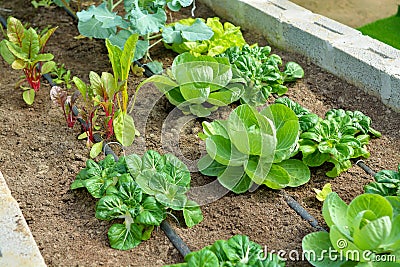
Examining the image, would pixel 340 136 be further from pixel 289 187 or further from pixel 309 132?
pixel 289 187

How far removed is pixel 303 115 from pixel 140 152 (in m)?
0.66

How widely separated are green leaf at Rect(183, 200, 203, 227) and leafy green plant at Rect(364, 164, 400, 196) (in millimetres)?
583

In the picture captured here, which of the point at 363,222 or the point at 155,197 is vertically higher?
the point at 363,222

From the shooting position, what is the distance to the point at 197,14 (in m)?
3.33

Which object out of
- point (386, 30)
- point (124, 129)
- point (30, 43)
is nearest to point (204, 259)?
point (124, 129)

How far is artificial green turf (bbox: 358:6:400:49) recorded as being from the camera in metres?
3.38

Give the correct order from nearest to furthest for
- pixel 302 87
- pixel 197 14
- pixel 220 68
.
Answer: pixel 220 68 → pixel 302 87 → pixel 197 14

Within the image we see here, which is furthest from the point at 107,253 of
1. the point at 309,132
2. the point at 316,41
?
the point at 316,41

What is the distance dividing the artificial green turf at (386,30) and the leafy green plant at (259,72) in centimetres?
91

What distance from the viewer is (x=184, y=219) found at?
206cm

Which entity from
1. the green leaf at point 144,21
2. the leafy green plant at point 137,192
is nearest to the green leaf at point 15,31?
the green leaf at point 144,21

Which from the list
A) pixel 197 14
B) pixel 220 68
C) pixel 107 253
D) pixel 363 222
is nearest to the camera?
pixel 363 222

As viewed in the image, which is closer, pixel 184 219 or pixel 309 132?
pixel 184 219

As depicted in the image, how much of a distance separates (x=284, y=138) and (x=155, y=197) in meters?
0.52
